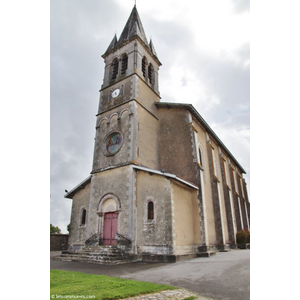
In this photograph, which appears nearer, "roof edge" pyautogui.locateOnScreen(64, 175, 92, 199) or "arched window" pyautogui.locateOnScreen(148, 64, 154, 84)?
"roof edge" pyautogui.locateOnScreen(64, 175, 92, 199)

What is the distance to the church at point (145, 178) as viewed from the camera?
12.2 metres

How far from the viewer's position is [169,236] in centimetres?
1133

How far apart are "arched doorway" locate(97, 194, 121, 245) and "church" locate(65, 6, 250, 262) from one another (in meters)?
0.06

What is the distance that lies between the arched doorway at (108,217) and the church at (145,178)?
0.06 metres

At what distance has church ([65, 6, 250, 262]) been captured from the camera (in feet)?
40.1

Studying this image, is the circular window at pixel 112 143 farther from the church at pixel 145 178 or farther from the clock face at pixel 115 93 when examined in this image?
the clock face at pixel 115 93

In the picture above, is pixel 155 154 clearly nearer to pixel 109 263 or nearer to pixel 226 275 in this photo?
pixel 109 263

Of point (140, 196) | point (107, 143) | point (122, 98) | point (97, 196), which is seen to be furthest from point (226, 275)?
point (122, 98)

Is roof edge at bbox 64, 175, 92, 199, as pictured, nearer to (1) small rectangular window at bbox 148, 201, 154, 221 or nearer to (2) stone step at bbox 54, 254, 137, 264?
(2) stone step at bbox 54, 254, 137, 264

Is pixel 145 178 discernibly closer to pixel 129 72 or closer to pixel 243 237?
pixel 129 72

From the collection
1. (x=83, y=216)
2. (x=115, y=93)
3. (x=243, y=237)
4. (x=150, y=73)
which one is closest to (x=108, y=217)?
(x=83, y=216)

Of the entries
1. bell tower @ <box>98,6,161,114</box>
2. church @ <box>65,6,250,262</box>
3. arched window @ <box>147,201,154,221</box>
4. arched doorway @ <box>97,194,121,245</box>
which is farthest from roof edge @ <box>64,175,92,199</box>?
bell tower @ <box>98,6,161,114</box>

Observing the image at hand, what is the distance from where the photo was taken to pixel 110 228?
13.6 m

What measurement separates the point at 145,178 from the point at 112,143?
4.42 meters
